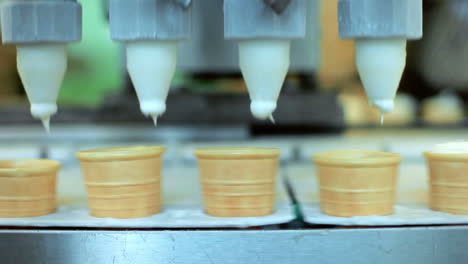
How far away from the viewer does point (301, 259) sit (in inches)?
27.1

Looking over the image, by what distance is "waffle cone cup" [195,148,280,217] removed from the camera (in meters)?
0.77

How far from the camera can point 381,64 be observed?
0.68 m

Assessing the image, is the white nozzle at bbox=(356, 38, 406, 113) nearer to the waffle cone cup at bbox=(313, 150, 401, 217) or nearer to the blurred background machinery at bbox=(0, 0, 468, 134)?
the waffle cone cup at bbox=(313, 150, 401, 217)

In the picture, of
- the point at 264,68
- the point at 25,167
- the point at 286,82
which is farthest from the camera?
the point at 286,82

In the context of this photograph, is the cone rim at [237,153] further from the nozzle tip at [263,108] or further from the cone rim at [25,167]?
the cone rim at [25,167]

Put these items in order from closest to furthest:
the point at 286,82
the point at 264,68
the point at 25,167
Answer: the point at 264,68, the point at 25,167, the point at 286,82

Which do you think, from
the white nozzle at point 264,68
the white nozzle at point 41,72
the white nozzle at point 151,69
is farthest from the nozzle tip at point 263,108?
the white nozzle at point 41,72

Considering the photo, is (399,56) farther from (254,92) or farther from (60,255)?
(60,255)

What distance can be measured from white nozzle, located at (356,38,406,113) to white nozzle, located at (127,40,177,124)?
0.21 m

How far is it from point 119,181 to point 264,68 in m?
0.23

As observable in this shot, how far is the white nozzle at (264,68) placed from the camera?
681 millimetres

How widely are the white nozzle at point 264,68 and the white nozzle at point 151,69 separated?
86 mm

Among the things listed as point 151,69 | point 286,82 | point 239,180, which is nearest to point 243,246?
point 239,180

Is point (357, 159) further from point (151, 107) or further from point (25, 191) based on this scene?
point (25, 191)
